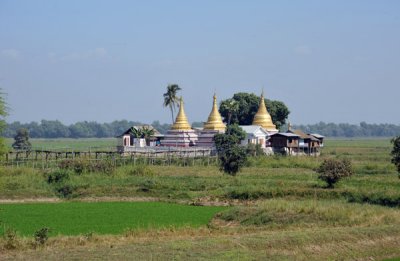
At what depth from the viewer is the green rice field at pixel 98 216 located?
2666cm

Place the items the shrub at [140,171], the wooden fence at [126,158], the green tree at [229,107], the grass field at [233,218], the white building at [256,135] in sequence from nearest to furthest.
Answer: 1. the grass field at [233,218]
2. the shrub at [140,171]
3. the wooden fence at [126,158]
4. the white building at [256,135]
5. the green tree at [229,107]

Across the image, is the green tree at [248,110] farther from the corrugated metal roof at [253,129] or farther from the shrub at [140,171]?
the shrub at [140,171]

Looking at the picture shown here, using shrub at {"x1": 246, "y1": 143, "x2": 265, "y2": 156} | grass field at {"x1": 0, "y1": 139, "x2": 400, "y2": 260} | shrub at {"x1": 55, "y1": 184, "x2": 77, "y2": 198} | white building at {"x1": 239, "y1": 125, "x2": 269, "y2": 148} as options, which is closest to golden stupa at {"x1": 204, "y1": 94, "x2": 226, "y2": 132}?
white building at {"x1": 239, "y1": 125, "x2": 269, "y2": 148}

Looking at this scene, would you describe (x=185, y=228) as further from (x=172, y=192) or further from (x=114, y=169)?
(x=114, y=169)

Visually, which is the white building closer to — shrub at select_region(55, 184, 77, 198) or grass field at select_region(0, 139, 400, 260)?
grass field at select_region(0, 139, 400, 260)

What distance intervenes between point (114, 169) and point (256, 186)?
44.2ft

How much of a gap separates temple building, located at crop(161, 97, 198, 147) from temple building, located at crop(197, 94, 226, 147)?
970 mm

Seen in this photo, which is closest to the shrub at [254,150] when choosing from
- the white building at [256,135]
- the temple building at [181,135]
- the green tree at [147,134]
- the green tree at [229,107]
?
the white building at [256,135]

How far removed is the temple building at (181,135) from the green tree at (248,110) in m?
13.4

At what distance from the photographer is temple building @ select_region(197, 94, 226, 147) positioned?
75.2m

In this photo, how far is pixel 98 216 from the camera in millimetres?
30453

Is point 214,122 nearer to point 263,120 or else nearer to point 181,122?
point 181,122

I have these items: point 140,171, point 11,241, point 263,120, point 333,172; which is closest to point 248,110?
point 263,120

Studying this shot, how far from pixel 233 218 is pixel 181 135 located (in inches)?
1868
